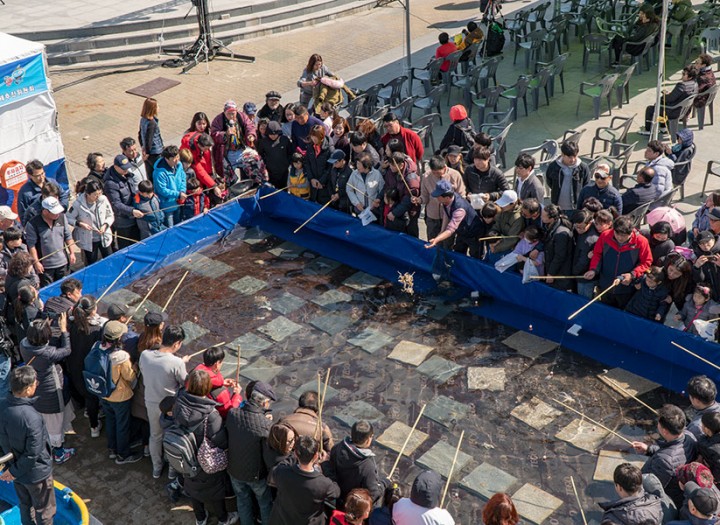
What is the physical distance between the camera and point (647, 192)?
37.0ft

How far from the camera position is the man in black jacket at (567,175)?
11.4 m

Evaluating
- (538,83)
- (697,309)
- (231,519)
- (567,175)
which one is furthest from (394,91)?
(231,519)

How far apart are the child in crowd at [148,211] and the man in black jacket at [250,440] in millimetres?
4441

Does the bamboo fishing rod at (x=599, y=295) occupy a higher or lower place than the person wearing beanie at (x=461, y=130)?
lower

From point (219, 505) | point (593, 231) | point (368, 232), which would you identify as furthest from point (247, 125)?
point (219, 505)

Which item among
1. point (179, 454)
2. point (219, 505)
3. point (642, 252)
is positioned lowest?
point (219, 505)

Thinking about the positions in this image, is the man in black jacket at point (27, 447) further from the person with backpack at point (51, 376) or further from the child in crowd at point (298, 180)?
the child in crowd at point (298, 180)

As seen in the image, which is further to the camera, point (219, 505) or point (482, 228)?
point (482, 228)

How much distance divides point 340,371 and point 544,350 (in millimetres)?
2230

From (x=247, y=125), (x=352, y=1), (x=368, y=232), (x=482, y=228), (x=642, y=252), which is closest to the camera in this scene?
(x=642, y=252)

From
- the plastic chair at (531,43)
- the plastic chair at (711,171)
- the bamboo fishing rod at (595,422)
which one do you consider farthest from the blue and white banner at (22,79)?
the plastic chair at (711,171)

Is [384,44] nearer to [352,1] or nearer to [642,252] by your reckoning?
[352,1]

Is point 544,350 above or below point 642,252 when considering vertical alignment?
below

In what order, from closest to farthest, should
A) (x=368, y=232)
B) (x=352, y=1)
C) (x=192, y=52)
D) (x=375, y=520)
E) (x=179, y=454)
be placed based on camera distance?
(x=375, y=520)
(x=179, y=454)
(x=368, y=232)
(x=192, y=52)
(x=352, y=1)
